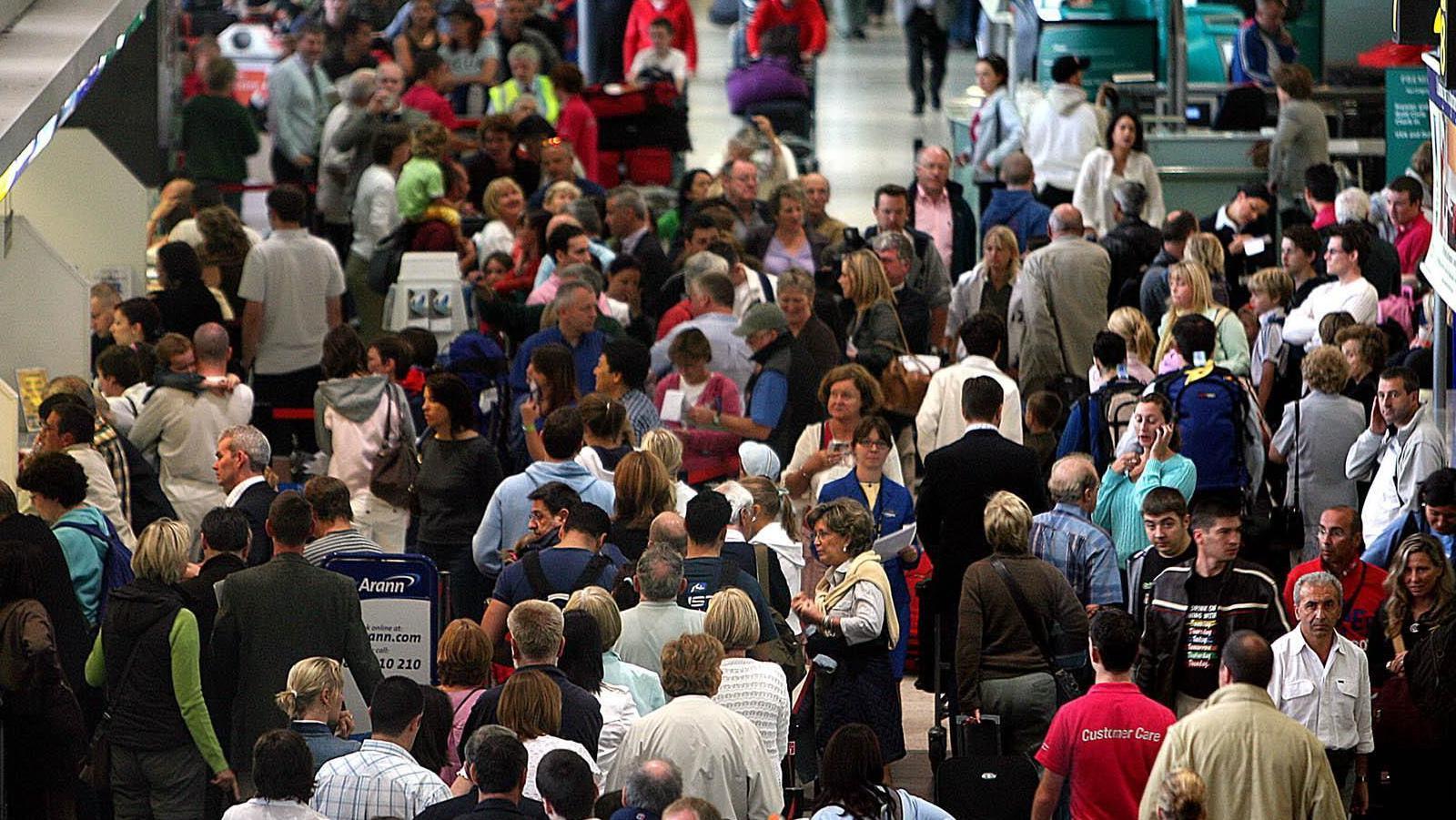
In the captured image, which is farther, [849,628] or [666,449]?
[666,449]

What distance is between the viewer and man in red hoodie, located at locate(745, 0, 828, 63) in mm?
19766

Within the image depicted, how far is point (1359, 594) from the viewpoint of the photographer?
29.7ft

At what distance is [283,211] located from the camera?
13.0m

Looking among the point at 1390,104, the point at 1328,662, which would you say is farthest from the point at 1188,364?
the point at 1390,104

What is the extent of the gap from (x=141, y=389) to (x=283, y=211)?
7.10 feet

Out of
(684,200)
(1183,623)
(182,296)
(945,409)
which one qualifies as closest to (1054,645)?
(1183,623)

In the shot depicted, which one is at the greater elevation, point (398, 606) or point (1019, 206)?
point (1019, 206)

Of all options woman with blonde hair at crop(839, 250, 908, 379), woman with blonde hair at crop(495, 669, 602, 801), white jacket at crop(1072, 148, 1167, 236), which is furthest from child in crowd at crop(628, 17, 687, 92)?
woman with blonde hair at crop(495, 669, 602, 801)

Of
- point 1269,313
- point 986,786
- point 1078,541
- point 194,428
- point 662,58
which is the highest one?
point 662,58

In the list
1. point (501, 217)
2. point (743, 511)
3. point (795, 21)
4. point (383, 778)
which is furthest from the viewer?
point (795, 21)

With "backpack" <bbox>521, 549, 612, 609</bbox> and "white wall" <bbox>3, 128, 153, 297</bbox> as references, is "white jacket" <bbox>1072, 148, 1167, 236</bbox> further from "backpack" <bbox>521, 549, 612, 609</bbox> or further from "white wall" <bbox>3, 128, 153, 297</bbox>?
"backpack" <bbox>521, 549, 612, 609</bbox>

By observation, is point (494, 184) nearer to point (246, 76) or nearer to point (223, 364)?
point (223, 364)

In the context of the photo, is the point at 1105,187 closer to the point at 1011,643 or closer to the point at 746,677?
the point at 1011,643

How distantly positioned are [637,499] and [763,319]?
237cm
